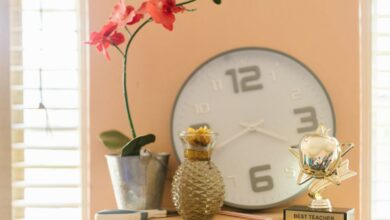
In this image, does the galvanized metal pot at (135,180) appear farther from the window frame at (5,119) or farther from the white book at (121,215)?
the window frame at (5,119)

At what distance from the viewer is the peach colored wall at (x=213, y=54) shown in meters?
1.30

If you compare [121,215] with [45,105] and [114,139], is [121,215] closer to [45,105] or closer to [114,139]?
[114,139]

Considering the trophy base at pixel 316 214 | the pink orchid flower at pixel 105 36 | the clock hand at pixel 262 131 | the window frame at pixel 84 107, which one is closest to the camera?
the trophy base at pixel 316 214

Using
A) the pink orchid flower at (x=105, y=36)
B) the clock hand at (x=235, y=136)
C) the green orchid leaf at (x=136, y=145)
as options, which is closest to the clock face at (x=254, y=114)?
the clock hand at (x=235, y=136)

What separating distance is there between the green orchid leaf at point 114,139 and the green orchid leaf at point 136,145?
79 millimetres

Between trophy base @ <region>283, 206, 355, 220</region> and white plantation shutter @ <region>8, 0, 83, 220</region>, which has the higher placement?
white plantation shutter @ <region>8, 0, 83, 220</region>

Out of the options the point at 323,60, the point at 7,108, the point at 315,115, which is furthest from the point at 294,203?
the point at 7,108

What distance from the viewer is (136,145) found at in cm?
120

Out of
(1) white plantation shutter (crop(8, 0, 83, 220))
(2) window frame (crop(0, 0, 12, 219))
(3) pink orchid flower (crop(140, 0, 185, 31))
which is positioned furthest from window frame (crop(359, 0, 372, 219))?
(2) window frame (crop(0, 0, 12, 219))

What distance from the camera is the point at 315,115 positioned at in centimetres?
128

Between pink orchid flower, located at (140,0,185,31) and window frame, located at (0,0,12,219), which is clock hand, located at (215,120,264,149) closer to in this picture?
pink orchid flower, located at (140,0,185,31)

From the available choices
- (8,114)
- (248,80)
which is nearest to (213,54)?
(248,80)
